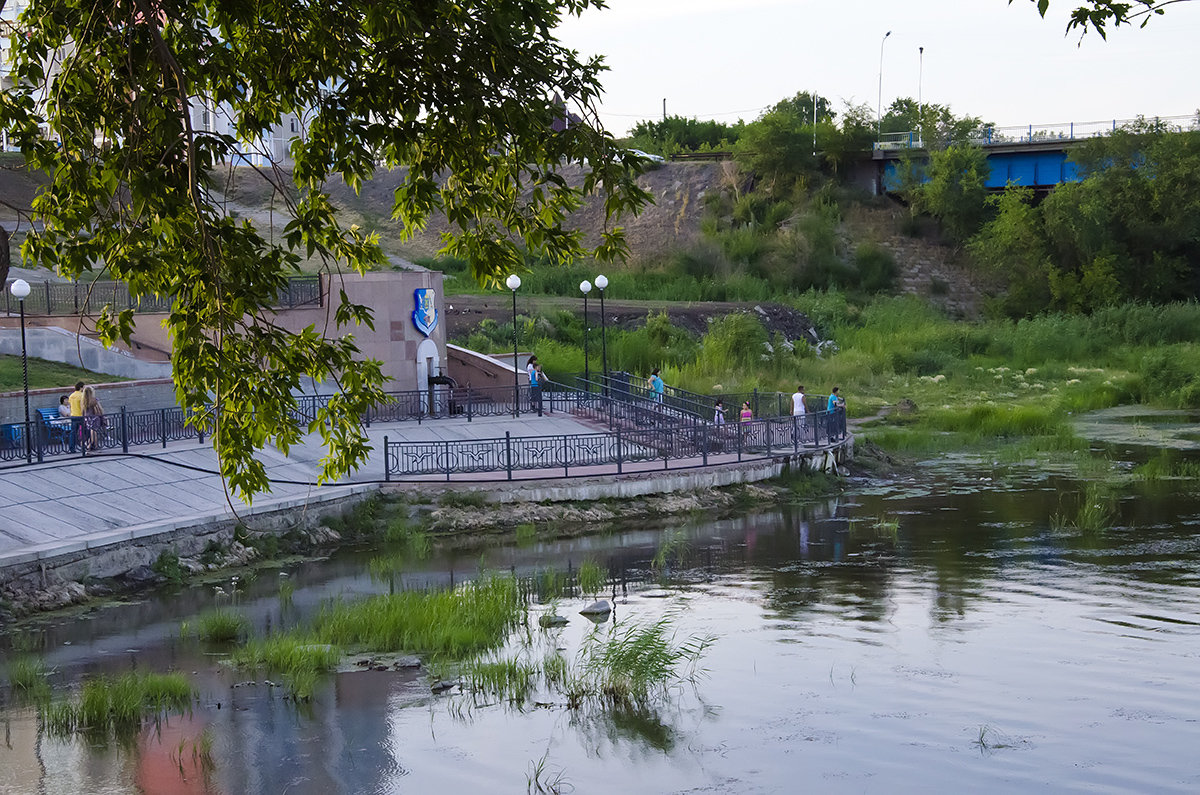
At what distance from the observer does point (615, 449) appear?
27.2 meters

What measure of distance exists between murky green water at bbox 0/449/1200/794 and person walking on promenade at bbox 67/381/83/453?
217 inches

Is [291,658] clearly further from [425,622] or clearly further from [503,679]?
[503,679]

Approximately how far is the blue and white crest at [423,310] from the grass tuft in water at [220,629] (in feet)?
51.4

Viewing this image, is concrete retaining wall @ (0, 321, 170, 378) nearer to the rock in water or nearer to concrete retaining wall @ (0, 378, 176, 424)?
concrete retaining wall @ (0, 378, 176, 424)

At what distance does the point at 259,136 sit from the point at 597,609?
951cm

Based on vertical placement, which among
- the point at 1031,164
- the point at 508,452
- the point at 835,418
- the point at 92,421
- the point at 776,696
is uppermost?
the point at 1031,164

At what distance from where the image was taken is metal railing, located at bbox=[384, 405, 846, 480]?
24.9 metres

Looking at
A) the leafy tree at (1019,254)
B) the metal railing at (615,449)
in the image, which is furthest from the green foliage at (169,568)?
the leafy tree at (1019,254)

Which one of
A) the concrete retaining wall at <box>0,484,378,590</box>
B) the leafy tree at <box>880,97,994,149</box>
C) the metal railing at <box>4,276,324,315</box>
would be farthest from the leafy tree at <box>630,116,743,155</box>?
the concrete retaining wall at <box>0,484,378,590</box>

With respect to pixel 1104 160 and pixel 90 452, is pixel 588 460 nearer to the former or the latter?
pixel 90 452

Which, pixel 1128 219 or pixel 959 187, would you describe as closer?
pixel 1128 219

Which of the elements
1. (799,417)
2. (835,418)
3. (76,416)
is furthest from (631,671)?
(835,418)

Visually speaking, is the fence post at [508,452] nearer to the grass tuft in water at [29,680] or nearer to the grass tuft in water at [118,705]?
the grass tuft in water at [29,680]

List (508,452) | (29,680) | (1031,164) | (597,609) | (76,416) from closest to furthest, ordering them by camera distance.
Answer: (29,680), (597,609), (76,416), (508,452), (1031,164)
